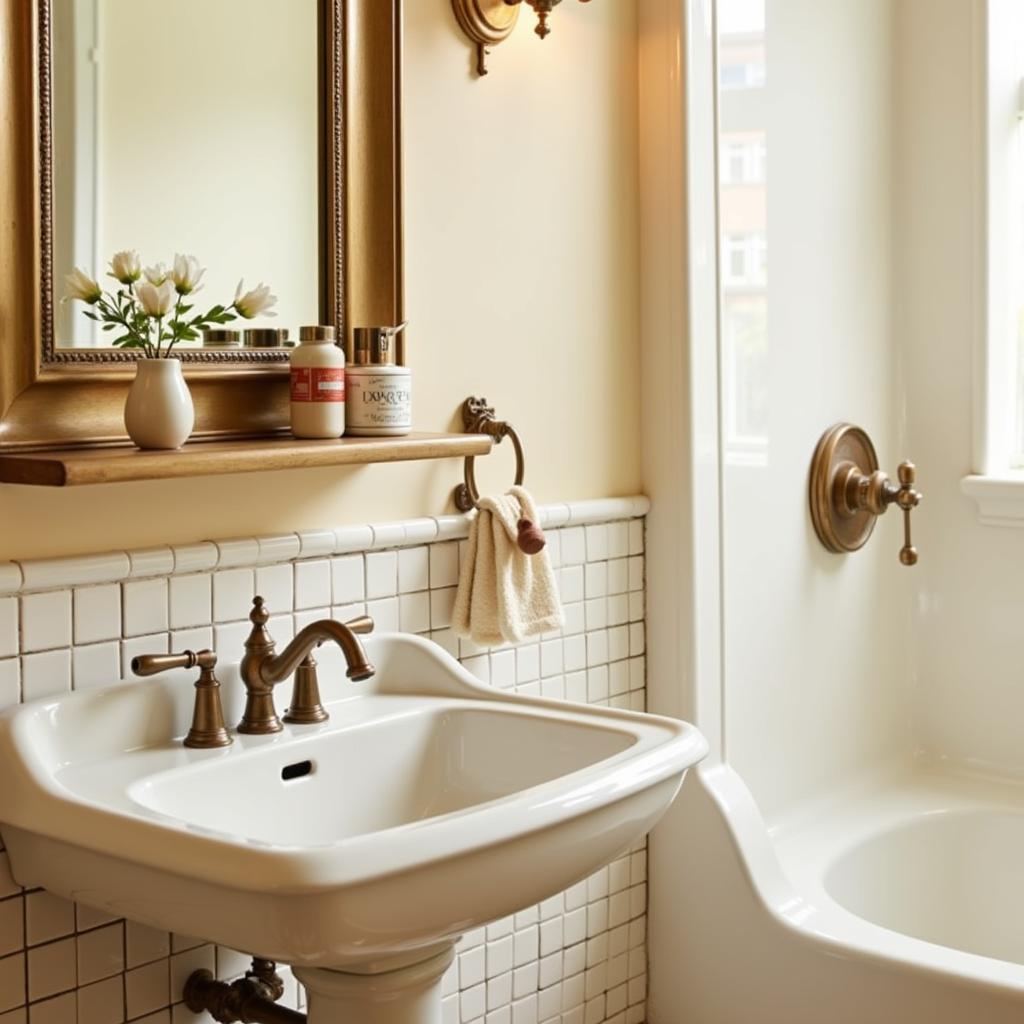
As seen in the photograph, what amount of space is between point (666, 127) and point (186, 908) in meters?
1.48

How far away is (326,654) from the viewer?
188 cm

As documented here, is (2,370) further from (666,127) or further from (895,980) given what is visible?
(895,980)

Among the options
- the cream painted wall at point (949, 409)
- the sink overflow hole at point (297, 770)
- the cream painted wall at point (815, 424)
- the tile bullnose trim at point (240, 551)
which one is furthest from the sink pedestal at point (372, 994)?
the cream painted wall at point (949, 409)

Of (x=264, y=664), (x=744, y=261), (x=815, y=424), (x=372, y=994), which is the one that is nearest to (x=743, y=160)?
(x=744, y=261)

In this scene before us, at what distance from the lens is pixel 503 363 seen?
2.17 meters

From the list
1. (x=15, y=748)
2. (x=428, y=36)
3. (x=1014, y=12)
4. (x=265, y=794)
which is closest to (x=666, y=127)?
(x=428, y=36)

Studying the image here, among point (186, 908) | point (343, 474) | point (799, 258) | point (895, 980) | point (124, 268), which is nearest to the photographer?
point (186, 908)

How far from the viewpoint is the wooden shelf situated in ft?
4.81

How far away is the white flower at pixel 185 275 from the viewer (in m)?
1.65

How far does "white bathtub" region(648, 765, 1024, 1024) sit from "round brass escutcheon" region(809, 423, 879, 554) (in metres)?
0.48

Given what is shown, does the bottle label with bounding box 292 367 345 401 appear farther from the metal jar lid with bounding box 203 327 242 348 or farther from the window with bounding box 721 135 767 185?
the window with bounding box 721 135 767 185

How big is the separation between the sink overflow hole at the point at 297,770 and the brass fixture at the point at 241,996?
208 millimetres

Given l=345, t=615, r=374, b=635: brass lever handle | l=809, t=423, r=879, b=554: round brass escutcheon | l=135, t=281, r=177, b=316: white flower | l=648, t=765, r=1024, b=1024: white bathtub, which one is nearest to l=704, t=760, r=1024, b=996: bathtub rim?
l=648, t=765, r=1024, b=1024: white bathtub

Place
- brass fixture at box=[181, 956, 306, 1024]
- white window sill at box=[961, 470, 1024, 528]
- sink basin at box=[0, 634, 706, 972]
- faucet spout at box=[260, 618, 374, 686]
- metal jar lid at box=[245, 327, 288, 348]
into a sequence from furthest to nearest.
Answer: white window sill at box=[961, 470, 1024, 528]
metal jar lid at box=[245, 327, 288, 348]
brass fixture at box=[181, 956, 306, 1024]
faucet spout at box=[260, 618, 374, 686]
sink basin at box=[0, 634, 706, 972]
